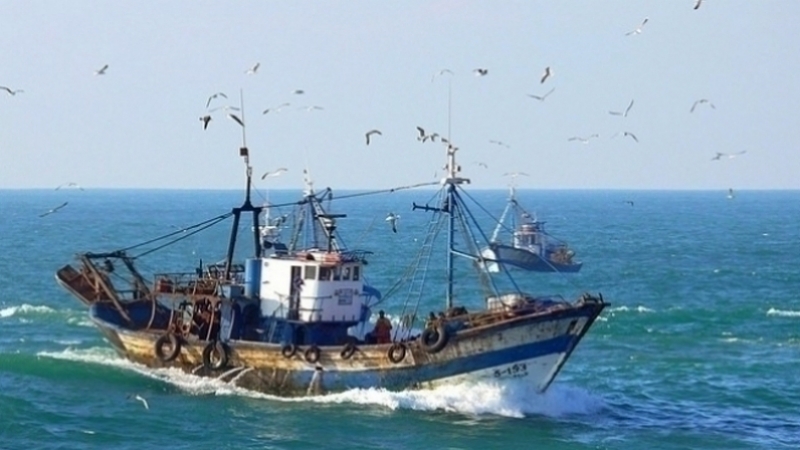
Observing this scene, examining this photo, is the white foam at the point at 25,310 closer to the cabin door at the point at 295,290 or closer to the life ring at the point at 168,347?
the life ring at the point at 168,347

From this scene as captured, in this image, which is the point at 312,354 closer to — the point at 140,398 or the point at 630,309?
the point at 140,398

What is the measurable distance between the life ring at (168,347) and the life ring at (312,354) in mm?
4330

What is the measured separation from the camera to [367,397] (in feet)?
124

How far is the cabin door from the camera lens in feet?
131

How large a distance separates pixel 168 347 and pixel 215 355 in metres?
1.72

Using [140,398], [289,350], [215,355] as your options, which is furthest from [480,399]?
[140,398]

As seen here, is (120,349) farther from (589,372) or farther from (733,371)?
(733,371)

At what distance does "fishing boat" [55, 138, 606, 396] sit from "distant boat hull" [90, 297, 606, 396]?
3 cm

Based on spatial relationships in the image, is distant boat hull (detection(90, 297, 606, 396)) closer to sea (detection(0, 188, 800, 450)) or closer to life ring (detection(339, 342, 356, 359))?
life ring (detection(339, 342, 356, 359))

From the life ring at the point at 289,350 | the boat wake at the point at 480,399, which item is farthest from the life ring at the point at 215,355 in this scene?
the life ring at the point at 289,350

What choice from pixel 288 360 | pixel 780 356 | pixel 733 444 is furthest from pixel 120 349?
pixel 780 356

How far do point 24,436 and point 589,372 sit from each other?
1765cm

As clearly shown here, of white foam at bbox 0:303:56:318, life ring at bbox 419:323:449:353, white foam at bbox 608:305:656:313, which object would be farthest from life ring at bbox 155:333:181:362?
white foam at bbox 608:305:656:313

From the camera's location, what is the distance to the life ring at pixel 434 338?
36781 mm
